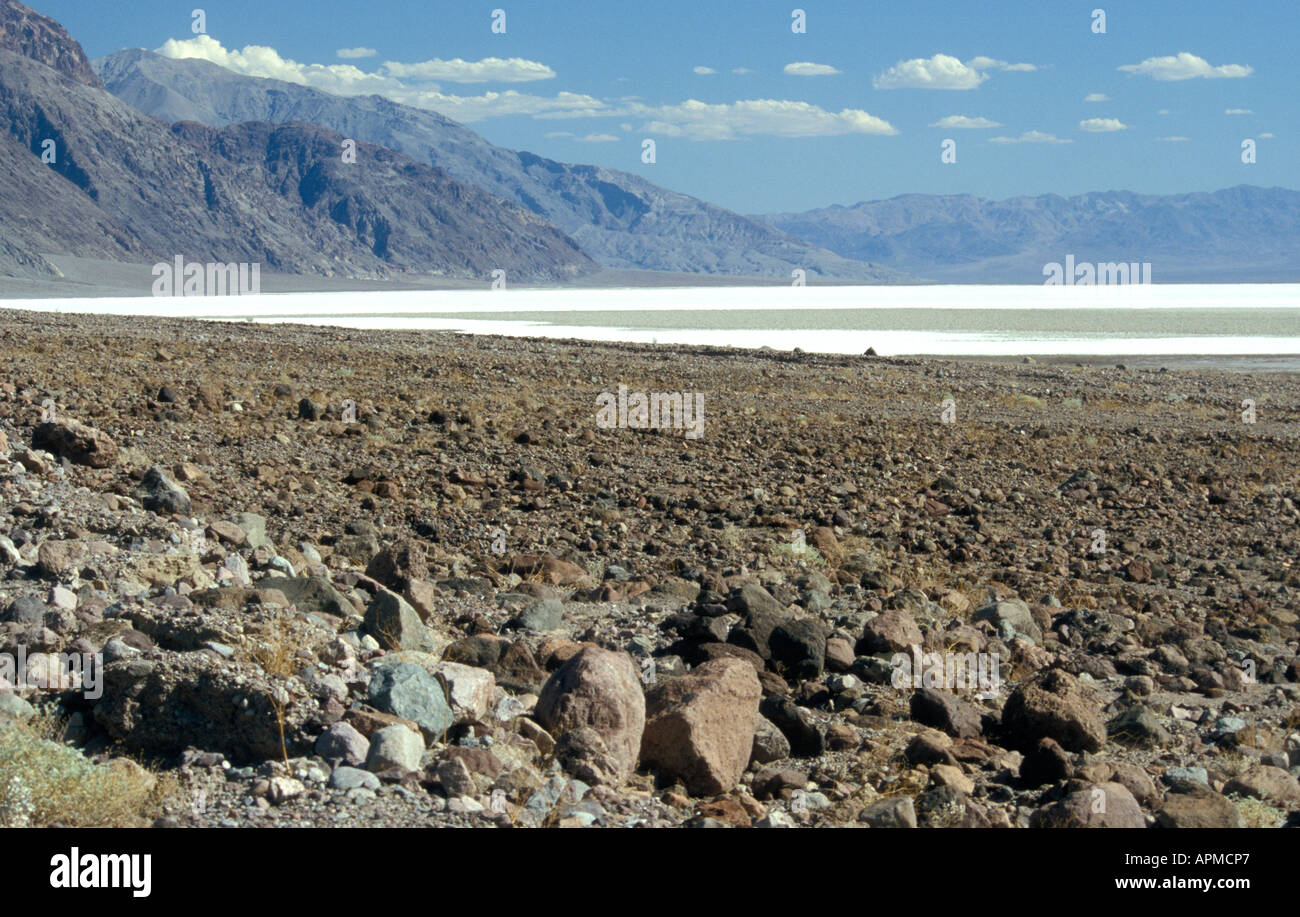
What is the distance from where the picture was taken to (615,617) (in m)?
6.28

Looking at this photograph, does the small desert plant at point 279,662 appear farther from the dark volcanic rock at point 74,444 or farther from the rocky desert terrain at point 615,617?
the dark volcanic rock at point 74,444

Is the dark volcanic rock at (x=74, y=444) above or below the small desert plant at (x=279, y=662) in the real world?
above

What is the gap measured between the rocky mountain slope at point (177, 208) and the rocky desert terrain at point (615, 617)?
424 ft

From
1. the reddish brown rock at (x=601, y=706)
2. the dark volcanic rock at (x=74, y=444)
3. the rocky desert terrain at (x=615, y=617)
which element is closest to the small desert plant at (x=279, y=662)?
the rocky desert terrain at (x=615, y=617)

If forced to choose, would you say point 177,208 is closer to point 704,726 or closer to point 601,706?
point 601,706

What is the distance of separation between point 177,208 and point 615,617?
170210mm

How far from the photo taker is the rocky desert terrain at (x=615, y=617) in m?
3.98

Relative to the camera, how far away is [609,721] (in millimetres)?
4238

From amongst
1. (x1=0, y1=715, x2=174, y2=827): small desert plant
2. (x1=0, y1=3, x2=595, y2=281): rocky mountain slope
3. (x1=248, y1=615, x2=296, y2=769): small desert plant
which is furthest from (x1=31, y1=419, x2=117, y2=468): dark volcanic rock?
(x1=0, y1=3, x2=595, y2=281): rocky mountain slope

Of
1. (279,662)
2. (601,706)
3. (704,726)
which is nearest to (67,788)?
(279,662)

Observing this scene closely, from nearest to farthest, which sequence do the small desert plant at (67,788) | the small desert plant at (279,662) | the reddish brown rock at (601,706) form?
the small desert plant at (67,788), the small desert plant at (279,662), the reddish brown rock at (601,706)
